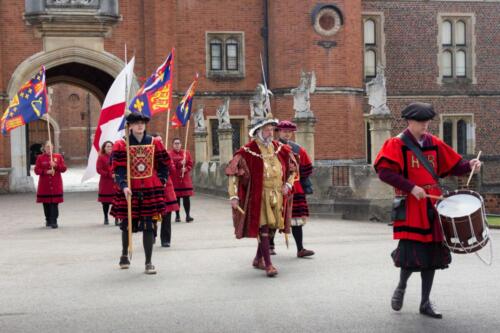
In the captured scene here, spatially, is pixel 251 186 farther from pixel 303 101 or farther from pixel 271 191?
pixel 303 101

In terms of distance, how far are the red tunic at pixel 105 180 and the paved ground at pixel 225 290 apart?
2.52 meters

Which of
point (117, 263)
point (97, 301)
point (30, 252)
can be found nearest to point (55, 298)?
point (97, 301)

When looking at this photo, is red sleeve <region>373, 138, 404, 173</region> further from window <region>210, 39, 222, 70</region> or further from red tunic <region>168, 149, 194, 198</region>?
window <region>210, 39, 222, 70</region>

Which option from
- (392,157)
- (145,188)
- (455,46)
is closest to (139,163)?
(145,188)

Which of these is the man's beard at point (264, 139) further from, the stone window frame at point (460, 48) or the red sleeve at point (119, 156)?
the stone window frame at point (460, 48)

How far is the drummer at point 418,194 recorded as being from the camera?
6.29 m

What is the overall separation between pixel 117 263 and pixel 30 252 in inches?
72.8

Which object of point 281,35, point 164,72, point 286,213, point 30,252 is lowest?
point 30,252

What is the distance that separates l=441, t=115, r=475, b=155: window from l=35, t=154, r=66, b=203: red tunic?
19.2m

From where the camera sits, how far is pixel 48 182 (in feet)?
48.4

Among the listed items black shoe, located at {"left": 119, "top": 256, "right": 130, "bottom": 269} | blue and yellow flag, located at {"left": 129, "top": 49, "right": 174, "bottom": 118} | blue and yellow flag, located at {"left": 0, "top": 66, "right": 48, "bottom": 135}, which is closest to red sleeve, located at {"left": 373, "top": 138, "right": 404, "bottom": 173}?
black shoe, located at {"left": 119, "top": 256, "right": 130, "bottom": 269}

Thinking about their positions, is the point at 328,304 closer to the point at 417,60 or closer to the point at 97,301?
the point at 97,301

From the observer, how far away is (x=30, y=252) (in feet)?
35.6

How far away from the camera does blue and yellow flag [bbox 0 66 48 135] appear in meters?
15.8
